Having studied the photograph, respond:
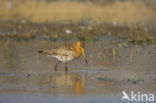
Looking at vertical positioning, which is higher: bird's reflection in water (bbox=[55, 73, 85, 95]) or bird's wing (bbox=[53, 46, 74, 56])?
bird's wing (bbox=[53, 46, 74, 56])

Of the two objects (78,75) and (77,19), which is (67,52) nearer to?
(78,75)

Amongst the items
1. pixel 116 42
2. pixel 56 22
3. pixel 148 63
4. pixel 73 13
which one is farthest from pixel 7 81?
pixel 73 13

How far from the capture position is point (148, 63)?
41.3ft

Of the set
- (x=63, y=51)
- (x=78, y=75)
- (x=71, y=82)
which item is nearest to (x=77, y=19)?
(x=63, y=51)

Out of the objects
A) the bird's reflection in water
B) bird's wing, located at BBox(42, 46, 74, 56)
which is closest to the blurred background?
bird's wing, located at BBox(42, 46, 74, 56)

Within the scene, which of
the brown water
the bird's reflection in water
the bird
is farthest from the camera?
the bird

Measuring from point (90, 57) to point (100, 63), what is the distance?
101 centimetres

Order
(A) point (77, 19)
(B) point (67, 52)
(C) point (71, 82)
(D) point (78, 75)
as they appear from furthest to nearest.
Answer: (A) point (77, 19), (B) point (67, 52), (D) point (78, 75), (C) point (71, 82)

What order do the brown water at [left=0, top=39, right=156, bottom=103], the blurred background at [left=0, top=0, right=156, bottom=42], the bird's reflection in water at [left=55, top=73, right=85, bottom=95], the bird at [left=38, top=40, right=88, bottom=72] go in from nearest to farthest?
1. the brown water at [left=0, top=39, right=156, bottom=103]
2. the bird's reflection in water at [left=55, top=73, right=85, bottom=95]
3. the bird at [left=38, top=40, right=88, bottom=72]
4. the blurred background at [left=0, top=0, right=156, bottom=42]

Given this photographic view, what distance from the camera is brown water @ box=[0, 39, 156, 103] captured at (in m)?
8.68

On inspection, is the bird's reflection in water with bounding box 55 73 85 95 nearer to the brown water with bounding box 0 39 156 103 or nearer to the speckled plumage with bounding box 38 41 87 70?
the brown water with bounding box 0 39 156 103

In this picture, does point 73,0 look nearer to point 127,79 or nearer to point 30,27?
point 30,27

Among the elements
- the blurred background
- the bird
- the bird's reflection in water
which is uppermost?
the blurred background

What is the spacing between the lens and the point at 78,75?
10859mm
